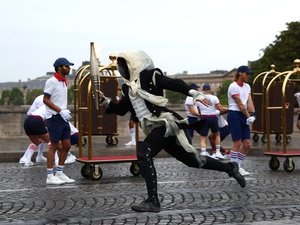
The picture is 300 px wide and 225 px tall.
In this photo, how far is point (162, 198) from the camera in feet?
25.2

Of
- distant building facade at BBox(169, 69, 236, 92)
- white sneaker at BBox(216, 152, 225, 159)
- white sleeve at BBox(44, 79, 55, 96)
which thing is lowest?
white sneaker at BBox(216, 152, 225, 159)

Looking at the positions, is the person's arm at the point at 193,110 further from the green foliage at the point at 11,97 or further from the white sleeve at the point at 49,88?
the green foliage at the point at 11,97

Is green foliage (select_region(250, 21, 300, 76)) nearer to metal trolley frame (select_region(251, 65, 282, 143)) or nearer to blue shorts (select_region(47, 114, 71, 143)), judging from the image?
metal trolley frame (select_region(251, 65, 282, 143))

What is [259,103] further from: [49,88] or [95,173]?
[49,88]

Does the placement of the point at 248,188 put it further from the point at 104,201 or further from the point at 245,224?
the point at 245,224

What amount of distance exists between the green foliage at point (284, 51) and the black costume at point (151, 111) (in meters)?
54.2

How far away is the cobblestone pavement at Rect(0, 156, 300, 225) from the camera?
6391 mm

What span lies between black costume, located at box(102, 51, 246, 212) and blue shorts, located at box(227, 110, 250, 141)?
287 centimetres

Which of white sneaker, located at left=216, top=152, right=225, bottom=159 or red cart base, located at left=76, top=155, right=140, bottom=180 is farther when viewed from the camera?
white sneaker, located at left=216, top=152, right=225, bottom=159

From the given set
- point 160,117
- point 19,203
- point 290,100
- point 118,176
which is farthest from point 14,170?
point 290,100

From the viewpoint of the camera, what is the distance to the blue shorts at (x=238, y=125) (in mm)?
10188

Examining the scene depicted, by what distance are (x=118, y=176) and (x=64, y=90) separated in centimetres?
159

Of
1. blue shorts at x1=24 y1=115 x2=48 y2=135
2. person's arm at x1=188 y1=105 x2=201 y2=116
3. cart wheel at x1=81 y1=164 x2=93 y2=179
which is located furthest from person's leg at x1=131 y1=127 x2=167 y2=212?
person's arm at x1=188 y1=105 x2=201 y2=116

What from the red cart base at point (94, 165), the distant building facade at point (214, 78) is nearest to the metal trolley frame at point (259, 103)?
the red cart base at point (94, 165)
